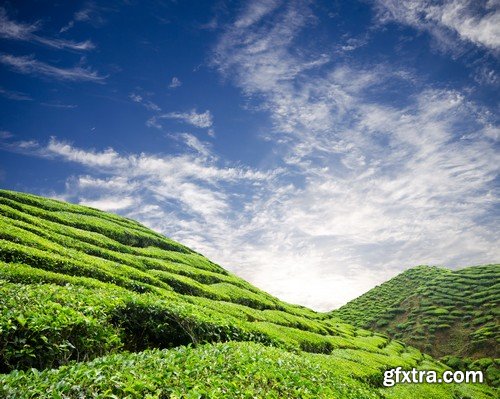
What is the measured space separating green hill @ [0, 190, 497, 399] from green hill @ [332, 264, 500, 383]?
118ft

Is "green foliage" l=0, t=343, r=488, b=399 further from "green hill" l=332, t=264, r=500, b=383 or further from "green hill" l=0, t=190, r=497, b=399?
"green hill" l=332, t=264, r=500, b=383

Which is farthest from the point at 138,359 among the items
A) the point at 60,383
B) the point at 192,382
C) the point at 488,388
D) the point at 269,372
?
the point at 488,388

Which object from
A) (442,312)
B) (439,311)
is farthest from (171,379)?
(439,311)

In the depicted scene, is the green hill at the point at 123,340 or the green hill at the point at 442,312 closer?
the green hill at the point at 123,340

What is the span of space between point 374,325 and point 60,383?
102316 mm

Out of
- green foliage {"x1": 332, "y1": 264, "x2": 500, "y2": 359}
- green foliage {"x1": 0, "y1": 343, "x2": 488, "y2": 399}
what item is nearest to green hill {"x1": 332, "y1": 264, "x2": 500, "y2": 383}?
green foliage {"x1": 332, "y1": 264, "x2": 500, "y2": 359}

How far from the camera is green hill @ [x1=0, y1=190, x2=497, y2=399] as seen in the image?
9.93 m

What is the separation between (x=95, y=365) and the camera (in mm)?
10828

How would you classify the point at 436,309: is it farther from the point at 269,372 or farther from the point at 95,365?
the point at 95,365

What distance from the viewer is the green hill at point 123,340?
993cm

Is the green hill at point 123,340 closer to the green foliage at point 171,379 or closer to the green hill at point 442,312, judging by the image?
the green foliage at point 171,379

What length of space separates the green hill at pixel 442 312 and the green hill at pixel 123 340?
3583cm

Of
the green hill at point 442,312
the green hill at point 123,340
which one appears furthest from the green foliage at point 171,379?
the green hill at point 442,312

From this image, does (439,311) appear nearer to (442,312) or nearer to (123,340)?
(442,312)
